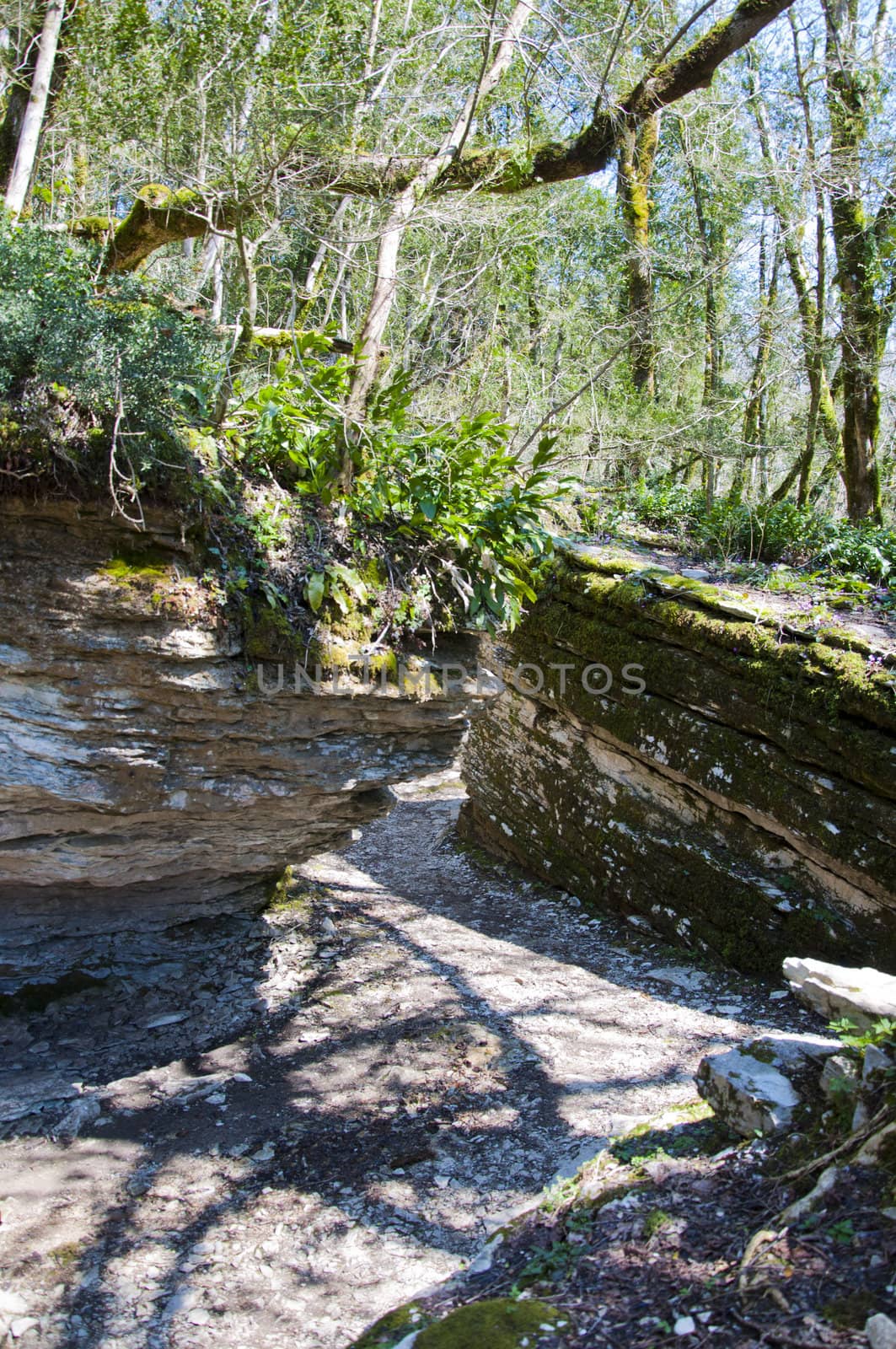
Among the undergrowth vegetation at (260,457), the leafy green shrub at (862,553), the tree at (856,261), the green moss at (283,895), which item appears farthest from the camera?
the tree at (856,261)

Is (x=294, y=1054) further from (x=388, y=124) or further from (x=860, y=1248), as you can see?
(x=388, y=124)

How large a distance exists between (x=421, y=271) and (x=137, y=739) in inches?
267

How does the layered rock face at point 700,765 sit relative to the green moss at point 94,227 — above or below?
below

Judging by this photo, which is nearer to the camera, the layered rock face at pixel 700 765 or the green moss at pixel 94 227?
the layered rock face at pixel 700 765

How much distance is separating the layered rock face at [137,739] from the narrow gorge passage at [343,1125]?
1.03 meters

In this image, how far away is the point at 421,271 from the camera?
930cm

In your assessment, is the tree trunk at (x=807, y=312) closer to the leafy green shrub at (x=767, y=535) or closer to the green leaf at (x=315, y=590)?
the leafy green shrub at (x=767, y=535)

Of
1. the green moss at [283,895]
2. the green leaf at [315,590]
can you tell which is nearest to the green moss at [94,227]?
the green leaf at [315,590]

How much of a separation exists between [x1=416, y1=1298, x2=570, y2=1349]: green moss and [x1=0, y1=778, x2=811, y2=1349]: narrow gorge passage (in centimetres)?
85

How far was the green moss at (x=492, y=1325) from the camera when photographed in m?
2.59

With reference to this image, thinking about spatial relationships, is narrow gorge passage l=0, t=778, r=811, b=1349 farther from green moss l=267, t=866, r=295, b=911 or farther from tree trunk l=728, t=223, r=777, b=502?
tree trunk l=728, t=223, r=777, b=502

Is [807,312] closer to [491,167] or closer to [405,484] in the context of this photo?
[491,167]

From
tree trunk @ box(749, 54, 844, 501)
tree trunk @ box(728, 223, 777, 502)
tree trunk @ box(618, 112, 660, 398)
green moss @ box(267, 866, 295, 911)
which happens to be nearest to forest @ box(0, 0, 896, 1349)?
green moss @ box(267, 866, 295, 911)

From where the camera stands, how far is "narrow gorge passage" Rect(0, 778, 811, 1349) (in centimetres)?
365
